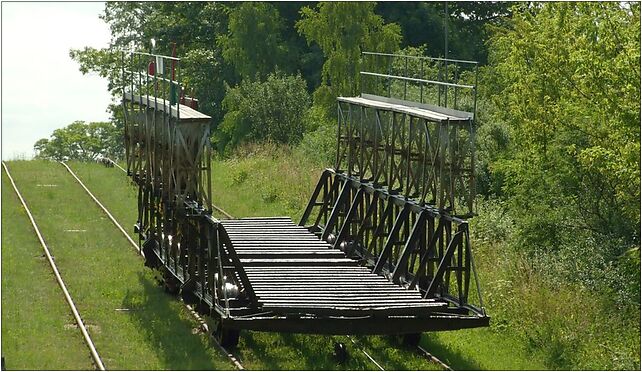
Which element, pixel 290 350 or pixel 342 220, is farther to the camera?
pixel 342 220

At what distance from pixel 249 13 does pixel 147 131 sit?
31587mm

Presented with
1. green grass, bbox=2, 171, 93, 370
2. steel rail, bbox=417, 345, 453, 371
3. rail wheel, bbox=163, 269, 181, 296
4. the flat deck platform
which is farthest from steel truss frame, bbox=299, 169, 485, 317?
green grass, bbox=2, 171, 93, 370

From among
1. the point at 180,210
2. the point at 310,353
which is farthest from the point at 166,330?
the point at 310,353

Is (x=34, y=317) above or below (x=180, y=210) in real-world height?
below

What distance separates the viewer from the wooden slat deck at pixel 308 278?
1783 centimetres

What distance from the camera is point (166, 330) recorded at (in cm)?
1986

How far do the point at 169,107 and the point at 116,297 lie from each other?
3.40 m

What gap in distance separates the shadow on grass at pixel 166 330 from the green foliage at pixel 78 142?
64242mm

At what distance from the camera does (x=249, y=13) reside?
56.0 m

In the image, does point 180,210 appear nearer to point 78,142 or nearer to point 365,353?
point 365,353

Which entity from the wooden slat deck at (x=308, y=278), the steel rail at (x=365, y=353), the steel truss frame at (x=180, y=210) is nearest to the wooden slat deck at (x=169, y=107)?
the steel truss frame at (x=180, y=210)

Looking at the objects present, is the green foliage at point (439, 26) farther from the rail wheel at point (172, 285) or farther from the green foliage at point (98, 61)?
the rail wheel at point (172, 285)

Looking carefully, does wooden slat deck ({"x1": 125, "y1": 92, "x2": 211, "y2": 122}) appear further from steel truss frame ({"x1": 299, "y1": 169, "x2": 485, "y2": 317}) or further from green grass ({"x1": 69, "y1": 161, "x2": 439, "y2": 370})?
green grass ({"x1": 69, "y1": 161, "x2": 439, "y2": 370})

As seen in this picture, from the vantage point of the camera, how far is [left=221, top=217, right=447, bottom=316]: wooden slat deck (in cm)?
1783
